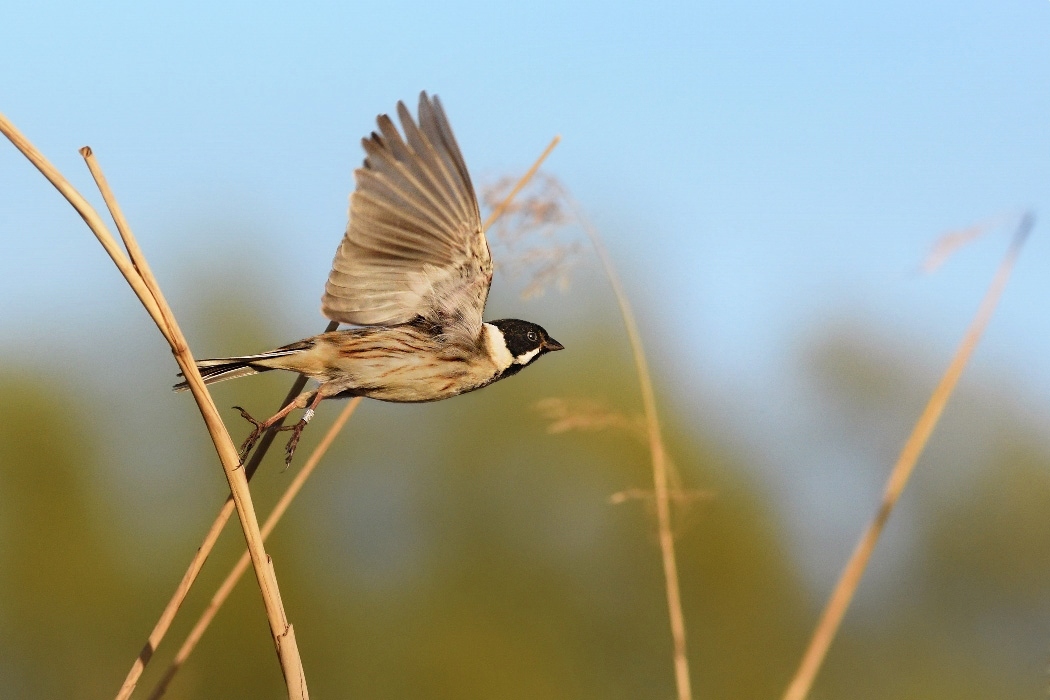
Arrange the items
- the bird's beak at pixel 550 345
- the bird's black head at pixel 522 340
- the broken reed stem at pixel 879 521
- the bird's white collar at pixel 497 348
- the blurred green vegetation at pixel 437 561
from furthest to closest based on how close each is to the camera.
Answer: the blurred green vegetation at pixel 437 561 → the bird's beak at pixel 550 345 → the bird's black head at pixel 522 340 → the bird's white collar at pixel 497 348 → the broken reed stem at pixel 879 521

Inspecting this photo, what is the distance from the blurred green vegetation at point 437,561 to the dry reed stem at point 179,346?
1360 cm

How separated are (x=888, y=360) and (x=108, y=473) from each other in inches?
472

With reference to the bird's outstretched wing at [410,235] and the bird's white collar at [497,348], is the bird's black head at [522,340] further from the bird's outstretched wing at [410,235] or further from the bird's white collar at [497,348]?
the bird's outstretched wing at [410,235]

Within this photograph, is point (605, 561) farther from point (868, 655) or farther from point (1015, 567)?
point (1015, 567)

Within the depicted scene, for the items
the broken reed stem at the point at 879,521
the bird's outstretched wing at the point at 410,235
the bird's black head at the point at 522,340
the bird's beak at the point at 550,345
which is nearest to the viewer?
the broken reed stem at the point at 879,521

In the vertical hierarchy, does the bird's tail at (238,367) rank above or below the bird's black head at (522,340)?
above

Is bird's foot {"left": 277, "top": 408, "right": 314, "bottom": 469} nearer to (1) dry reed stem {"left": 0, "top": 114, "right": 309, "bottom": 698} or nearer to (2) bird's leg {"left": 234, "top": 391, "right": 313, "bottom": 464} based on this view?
(2) bird's leg {"left": 234, "top": 391, "right": 313, "bottom": 464}

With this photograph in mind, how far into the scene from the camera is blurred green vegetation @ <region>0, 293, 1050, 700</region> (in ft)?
52.2

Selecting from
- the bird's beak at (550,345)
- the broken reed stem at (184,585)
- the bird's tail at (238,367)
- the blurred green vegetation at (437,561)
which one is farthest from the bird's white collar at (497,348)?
the blurred green vegetation at (437,561)

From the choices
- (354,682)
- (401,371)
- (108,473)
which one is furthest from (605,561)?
(401,371)

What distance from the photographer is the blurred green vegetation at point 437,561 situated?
15906 mm

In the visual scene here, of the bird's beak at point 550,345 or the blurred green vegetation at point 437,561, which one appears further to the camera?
the blurred green vegetation at point 437,561

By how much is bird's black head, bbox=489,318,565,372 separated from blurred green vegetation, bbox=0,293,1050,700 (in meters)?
12.1

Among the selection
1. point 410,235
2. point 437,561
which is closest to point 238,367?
point 410,235
